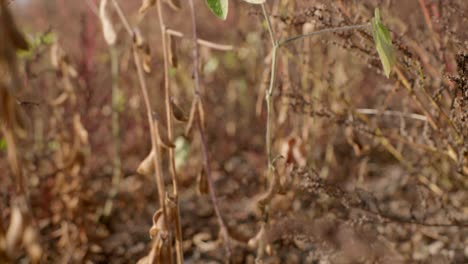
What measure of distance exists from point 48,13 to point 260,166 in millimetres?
2049

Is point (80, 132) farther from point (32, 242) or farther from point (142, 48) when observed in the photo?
point (32, 242)

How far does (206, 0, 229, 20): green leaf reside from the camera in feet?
3.37

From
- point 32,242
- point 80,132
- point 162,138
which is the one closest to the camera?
point 32,242

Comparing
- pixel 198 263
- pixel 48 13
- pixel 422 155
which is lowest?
pixel 198 263

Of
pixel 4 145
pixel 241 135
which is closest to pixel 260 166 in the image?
pixel 241 135

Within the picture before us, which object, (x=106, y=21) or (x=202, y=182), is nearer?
(x=106, y=21)

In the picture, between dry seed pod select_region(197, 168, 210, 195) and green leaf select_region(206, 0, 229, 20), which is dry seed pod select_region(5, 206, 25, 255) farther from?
dry seed pod select_region(197, 168, 210, 195)

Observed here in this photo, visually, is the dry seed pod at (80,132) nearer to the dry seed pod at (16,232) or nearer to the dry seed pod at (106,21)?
the dry seed pod at (106,21)

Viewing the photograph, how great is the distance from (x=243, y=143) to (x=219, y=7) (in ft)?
6.39

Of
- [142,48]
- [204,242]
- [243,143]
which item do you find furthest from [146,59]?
[243,143]

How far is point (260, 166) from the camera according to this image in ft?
8.39

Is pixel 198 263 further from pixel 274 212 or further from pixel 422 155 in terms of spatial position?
pixel 422 155

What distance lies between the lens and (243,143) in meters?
2.96

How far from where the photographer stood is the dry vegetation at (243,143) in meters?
1.22
